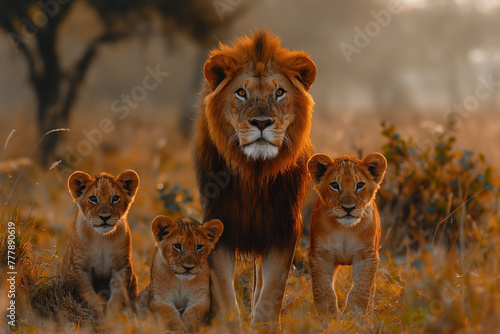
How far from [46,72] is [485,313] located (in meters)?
13.5

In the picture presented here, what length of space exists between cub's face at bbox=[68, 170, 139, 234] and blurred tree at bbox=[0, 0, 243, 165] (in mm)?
10077

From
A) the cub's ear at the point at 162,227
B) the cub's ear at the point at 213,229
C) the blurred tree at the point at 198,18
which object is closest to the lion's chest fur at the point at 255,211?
the cub's ear at the point at 213,229

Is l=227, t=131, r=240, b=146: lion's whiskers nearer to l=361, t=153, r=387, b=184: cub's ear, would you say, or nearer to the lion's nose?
the lion's nose

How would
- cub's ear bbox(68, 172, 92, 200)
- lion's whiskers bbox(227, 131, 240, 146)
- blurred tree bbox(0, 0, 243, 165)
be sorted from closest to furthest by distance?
lion's whiskers bbox(227, 131, 240, 146)
cub's ear bbox(68, 172, 92, 200)
blurred tree bbox(0, 0, 243, 165)

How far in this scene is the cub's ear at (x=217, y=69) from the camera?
13.3ft

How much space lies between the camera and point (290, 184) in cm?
431

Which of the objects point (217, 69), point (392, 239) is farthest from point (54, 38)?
point (217, 69)

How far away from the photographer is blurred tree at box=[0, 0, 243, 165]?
14.2m

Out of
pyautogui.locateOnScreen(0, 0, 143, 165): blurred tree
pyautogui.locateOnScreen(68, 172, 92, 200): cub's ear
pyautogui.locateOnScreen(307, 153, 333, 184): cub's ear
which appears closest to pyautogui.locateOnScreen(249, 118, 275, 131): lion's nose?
pyautogui.locateOnScreen(307, 153, 333, 184): cub's ear

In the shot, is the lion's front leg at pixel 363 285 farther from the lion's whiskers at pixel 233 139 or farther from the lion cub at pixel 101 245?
the lion cub at pixel 101 245

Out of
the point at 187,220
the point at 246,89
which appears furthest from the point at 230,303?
the point at 246,89

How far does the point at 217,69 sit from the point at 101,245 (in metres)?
1.38

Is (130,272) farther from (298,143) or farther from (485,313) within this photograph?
(485,313)

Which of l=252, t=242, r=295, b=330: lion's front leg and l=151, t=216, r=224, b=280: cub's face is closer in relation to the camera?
l=151, t=216, r=224, b=280: cub's face
